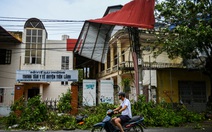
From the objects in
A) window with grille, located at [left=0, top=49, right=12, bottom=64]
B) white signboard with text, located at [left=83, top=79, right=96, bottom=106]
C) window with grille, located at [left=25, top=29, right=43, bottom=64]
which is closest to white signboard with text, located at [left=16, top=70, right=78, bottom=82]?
white signboard with text, located at [left=83, top=79, right=96, bottom=106]

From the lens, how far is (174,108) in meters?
14.4

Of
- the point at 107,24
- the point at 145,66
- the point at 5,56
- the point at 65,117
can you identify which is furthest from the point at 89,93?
the point at 5,56

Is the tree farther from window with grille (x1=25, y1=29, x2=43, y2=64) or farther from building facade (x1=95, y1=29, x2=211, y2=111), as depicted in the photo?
window with grille (x1=25, y1=29, x2=43, y2=64)

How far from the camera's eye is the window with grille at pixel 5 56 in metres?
26.2

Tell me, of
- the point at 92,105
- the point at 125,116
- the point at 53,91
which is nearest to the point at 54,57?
the point at 53,91

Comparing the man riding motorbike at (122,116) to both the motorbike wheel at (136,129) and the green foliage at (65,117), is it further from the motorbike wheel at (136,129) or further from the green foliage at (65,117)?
the green foliage at (65,117)

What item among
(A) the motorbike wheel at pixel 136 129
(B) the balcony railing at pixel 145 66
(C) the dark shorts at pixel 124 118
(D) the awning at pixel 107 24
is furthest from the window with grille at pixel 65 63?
(C) the dark shorts at pixel 124 118

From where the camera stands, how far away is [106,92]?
1565 cm

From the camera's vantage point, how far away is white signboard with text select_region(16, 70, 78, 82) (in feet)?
49.9

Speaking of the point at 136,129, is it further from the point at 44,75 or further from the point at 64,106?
the point at 44,75

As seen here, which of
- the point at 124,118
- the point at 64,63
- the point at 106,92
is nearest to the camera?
the point at 124,118

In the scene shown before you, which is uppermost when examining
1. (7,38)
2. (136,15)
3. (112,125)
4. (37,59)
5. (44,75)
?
(7,38)

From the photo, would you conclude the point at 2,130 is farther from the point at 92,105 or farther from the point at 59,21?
the point at 59,21

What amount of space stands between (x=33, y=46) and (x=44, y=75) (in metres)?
13.5
